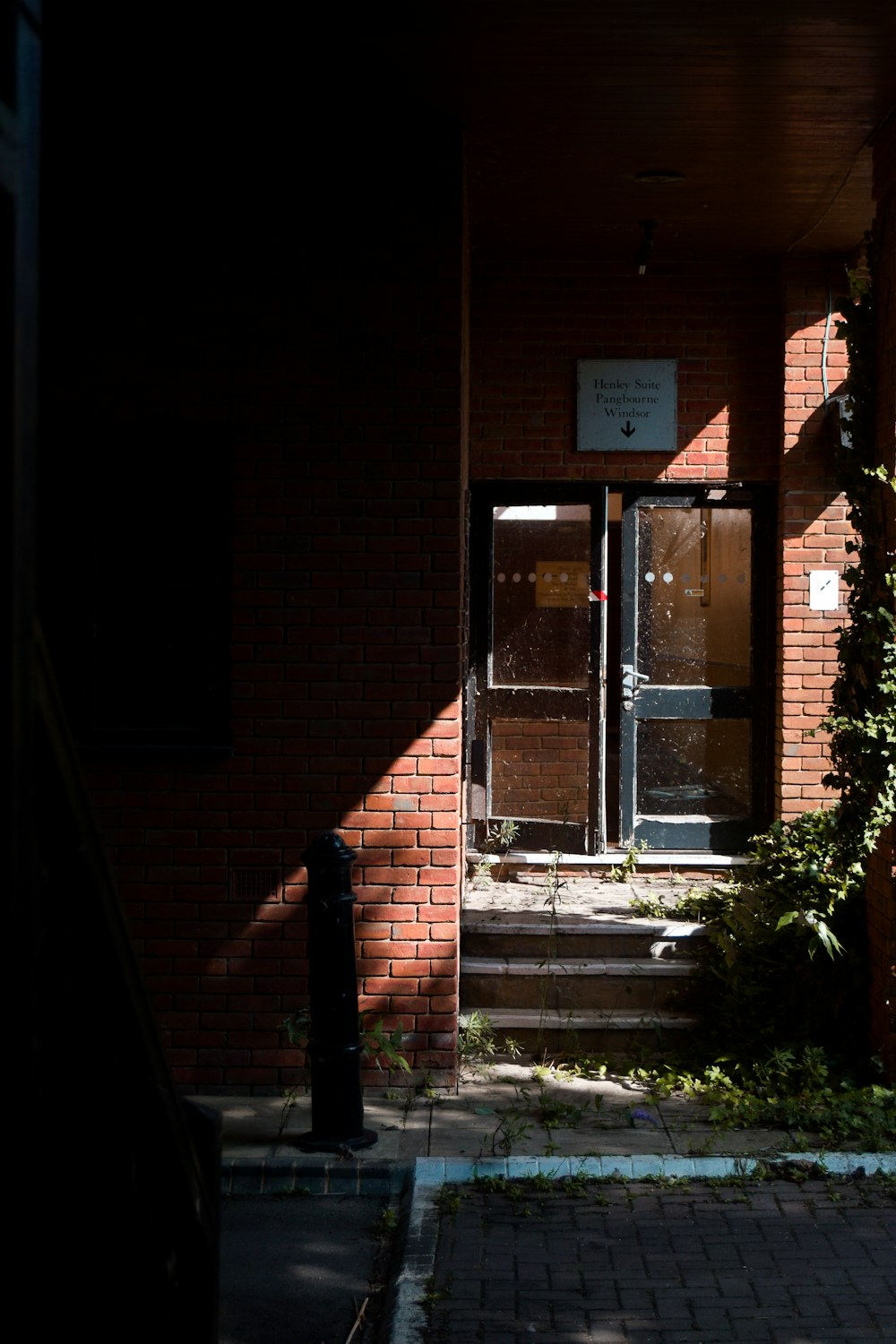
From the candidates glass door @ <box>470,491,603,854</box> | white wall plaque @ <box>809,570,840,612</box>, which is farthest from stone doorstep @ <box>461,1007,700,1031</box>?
white wall plaque @ <box>809,570,840,612</box>

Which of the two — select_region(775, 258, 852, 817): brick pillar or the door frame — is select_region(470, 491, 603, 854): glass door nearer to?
the door frame

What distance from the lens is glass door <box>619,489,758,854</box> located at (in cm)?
852

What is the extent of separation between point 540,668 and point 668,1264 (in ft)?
15.5

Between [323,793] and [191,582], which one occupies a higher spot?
[191,582]

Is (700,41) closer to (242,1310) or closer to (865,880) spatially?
(865,880)

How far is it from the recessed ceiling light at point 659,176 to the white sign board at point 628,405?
162 centimetres

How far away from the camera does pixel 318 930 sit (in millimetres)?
5211

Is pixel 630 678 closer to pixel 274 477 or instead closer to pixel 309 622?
pixel 309 622

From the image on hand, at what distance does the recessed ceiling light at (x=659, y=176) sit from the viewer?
6.60 meters

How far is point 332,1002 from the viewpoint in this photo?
521cm

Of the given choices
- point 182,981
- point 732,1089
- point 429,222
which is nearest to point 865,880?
point 732,1089

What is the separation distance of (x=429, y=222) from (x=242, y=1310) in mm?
4269

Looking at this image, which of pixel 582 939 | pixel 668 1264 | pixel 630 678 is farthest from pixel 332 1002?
pixel 630 678

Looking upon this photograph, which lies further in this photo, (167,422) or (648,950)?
(648,950)
